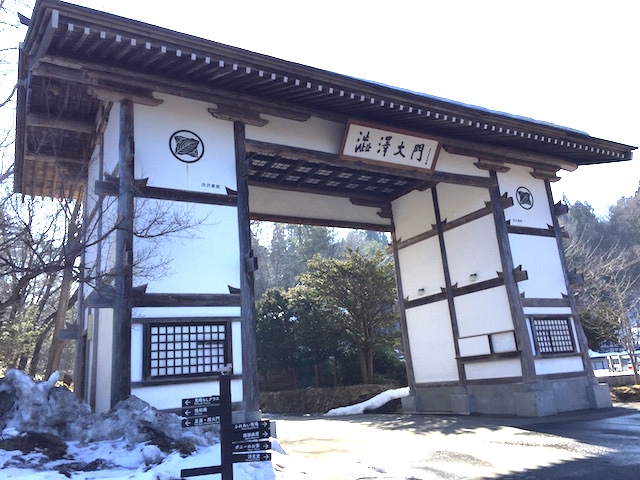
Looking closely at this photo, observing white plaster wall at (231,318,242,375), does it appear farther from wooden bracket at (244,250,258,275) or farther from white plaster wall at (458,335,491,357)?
white plaster wall at (458,335,491,357)

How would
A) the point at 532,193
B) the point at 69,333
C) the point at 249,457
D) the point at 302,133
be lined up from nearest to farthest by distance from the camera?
the point at 249,457
the point at 69,333
the point at 302,133
the point at 532,193

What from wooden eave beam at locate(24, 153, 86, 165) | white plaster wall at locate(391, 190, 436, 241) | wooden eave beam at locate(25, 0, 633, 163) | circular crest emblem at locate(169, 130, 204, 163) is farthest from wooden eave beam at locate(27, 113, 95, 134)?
white plaster wall at locate(391, 190, 436, 241)

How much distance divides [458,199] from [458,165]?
1811mm

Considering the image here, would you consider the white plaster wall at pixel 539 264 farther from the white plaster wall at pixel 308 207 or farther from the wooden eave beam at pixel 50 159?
the wooden eave beam at pixel 50 159

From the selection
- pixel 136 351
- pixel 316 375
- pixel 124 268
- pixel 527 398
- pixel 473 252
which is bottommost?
pixel 527 398

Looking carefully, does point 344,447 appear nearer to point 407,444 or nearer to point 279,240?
point 407,444

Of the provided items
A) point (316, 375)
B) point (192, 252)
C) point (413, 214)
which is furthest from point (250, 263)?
point (316, 375)

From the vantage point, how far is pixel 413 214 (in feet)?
56.0

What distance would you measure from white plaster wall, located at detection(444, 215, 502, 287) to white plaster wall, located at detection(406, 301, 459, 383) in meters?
1.25

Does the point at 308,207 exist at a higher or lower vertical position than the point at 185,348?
higher

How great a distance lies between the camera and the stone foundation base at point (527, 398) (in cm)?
1267

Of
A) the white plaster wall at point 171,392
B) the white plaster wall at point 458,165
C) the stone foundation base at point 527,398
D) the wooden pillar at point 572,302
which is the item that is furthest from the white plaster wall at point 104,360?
the wooden pillar at point 572,302

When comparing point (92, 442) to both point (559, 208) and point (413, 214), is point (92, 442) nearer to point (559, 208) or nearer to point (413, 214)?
point (413, 214)

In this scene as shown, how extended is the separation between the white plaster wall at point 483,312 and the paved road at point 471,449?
255 cm
